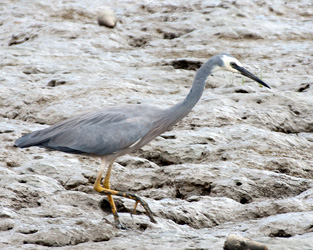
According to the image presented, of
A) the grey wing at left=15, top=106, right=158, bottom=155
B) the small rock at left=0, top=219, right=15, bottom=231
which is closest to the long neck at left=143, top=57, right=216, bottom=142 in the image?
the grey wing at left=15, top=106, right=158, bottom=155

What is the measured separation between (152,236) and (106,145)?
3.33ft

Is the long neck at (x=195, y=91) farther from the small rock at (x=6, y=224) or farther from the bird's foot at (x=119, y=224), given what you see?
the small rock at (x=6, y=224)

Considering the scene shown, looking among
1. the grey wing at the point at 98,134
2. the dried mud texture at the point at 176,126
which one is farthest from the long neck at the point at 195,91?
the dried mud texture at the point at 176,126

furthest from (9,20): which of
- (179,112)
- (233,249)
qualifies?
(233,249)

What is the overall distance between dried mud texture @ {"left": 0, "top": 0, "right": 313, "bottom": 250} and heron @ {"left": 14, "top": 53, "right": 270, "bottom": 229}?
406 mm

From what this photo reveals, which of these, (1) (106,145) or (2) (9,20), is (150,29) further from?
(1) (106,145)

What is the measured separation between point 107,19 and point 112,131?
224 inches

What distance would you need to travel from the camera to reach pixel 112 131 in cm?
542

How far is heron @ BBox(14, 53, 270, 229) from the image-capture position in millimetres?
5375

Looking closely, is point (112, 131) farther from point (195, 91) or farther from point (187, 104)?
point (195, 91)

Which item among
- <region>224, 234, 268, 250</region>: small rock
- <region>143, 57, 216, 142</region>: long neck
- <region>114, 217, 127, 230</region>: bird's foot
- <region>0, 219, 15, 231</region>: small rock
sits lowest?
<region>114, 217, 127, 230</region>: bird's foot

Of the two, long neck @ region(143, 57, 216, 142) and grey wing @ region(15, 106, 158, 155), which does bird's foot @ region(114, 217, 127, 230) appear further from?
long neck @ region(143, 57, 216, 142)

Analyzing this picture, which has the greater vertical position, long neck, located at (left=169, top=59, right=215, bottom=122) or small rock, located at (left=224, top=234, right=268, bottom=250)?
long neck, located at (left=169, top=59, right=215, bottom=122)

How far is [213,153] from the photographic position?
6.66 m
